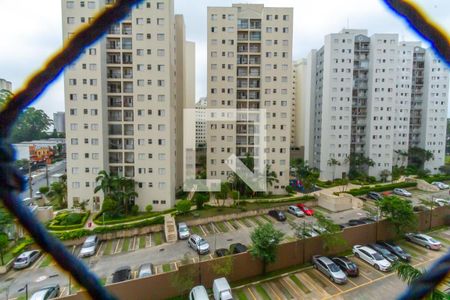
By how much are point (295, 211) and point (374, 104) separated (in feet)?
57.3

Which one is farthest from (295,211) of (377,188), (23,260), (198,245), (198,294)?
(23,260)

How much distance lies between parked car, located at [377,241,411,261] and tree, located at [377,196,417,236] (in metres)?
0.85

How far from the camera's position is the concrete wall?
7.03 metres

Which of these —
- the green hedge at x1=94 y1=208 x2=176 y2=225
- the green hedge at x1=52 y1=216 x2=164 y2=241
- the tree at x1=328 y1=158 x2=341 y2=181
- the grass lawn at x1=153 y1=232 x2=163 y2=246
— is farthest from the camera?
the tree at x1=328 y1=158 x2=341 y2=181

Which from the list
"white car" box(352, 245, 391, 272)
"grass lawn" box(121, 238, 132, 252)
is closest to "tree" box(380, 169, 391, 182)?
"white car" box(352, 245, 391, 272)

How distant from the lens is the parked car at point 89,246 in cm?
1012

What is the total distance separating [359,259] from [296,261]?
2.66m

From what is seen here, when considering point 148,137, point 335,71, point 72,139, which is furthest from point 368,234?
point 335,71

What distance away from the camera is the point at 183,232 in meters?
12.0

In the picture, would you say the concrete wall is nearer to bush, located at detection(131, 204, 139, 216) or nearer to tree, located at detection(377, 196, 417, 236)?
tree, located at detection(377, 196, 417, 236)

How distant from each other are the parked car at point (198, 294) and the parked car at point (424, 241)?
32.5ft

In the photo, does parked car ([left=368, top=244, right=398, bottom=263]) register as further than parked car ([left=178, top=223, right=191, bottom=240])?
No

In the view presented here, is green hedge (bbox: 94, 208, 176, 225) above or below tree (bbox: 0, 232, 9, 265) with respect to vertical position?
below

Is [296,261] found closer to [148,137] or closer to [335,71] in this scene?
[148,137]
